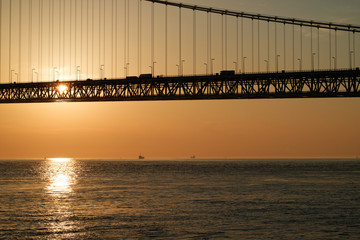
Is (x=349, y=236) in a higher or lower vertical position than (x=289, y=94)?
lower

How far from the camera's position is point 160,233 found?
993 inches

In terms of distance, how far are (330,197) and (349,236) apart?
17.3 m

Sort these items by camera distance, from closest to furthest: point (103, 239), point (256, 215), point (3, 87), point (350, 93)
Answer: point (103, 239) < point (256, 215) < point (350, 93) < point (3, 87)

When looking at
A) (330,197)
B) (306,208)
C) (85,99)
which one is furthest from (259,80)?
(306,208)

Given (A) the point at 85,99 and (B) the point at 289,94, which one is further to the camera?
(A) the point at 85,99

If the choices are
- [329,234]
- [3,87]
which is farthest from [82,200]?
[3,87]

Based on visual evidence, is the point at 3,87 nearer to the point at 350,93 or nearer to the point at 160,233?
the point at 350,93

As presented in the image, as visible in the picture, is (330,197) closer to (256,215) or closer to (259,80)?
(256,215)

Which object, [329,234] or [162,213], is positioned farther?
[162,213]

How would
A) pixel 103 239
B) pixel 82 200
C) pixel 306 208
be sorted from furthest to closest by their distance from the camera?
pixel 82 200 < pixel 306 208 < pixel 103 239

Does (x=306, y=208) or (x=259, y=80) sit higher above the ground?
(x=259, y=80)

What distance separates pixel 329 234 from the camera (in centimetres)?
2503

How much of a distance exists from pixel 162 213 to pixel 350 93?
5383 cm

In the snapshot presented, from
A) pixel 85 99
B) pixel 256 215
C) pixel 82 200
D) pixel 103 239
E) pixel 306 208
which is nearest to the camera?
pixel 103 239
